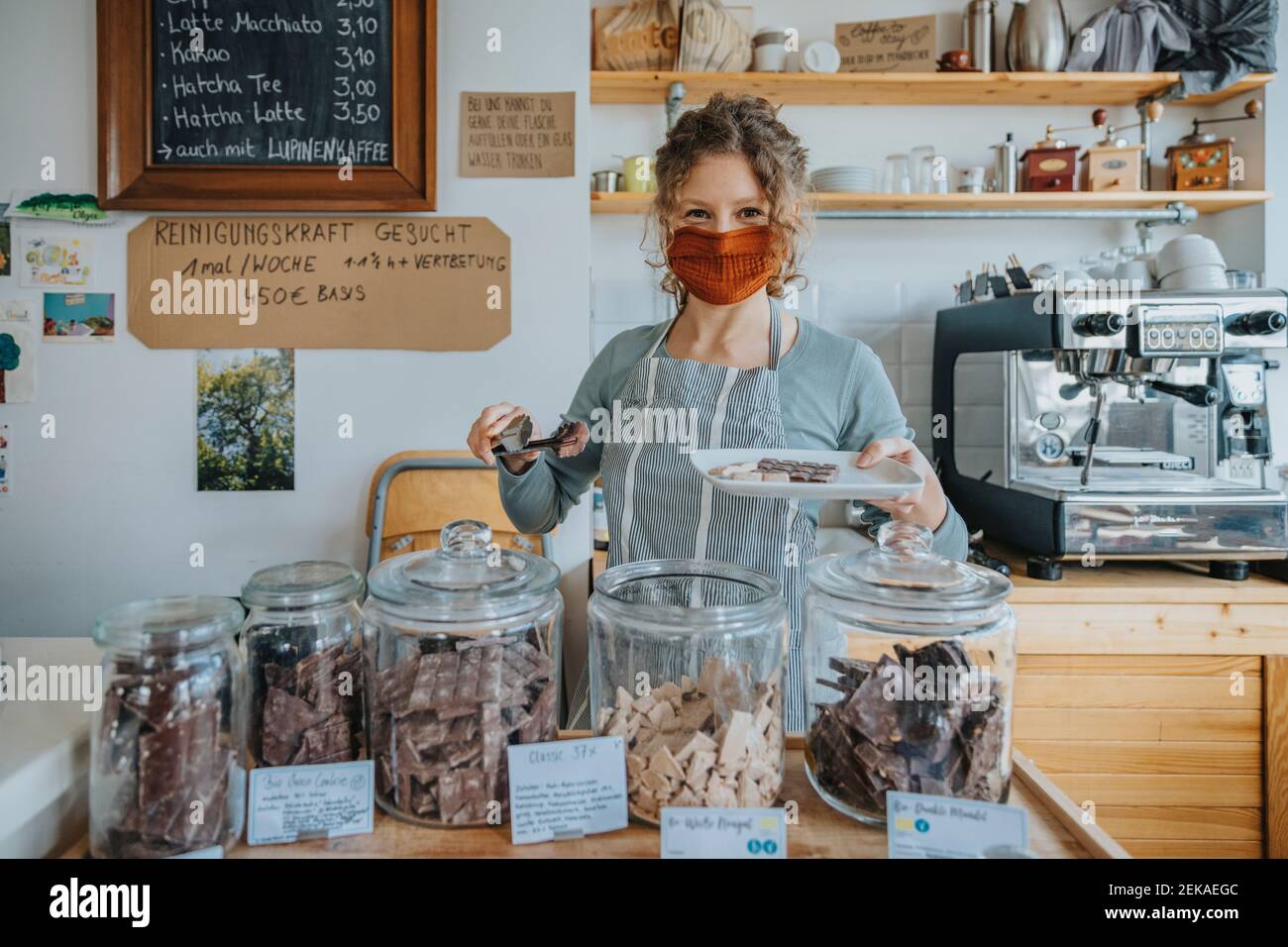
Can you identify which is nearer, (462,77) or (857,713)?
(857,713)

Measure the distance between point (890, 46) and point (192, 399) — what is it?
7.19 ft

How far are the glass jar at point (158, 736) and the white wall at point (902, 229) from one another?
81.5 inches

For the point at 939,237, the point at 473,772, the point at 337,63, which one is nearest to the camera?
the point at 473,772

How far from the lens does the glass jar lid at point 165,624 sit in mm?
662

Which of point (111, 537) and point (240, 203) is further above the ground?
point (240, 203)

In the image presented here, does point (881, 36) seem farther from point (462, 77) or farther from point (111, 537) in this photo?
point (111, 537)

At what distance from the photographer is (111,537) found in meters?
2.18

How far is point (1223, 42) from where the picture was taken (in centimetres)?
238

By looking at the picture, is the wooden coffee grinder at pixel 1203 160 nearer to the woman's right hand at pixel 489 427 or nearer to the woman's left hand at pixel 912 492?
the woman's left hand at pixel 912 492

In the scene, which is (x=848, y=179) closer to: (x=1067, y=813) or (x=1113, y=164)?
(x=1113, y=164)
